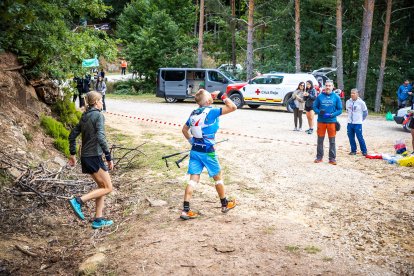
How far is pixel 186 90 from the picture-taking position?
23.8m

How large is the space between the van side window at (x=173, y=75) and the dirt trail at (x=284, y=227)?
51.4 ft

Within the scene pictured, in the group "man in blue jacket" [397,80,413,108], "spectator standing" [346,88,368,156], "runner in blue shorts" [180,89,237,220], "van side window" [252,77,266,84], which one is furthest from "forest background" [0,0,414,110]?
"runner in blue shorts" [180,89,237,220]

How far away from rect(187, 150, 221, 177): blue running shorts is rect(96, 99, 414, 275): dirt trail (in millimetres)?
657

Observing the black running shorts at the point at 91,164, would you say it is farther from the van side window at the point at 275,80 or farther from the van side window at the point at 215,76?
the van side window at the point at 215,76

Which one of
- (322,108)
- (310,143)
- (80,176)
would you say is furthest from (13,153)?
(310,143)

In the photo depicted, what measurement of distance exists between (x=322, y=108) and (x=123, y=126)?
7491 millimetres

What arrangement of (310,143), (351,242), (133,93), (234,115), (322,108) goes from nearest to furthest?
(351,242) < (322,108) < (310,143) < (234,115) < (133,93)

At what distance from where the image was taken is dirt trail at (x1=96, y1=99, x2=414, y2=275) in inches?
167

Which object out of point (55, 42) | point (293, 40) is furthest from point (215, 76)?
point (55, 42)

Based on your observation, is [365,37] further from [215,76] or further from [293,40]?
[293,40]

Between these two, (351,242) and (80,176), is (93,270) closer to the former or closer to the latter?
(351,242)

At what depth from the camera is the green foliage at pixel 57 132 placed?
8.80 m

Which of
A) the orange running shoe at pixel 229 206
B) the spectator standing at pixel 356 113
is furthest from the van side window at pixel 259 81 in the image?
the orange running shoe at pixel 229 206

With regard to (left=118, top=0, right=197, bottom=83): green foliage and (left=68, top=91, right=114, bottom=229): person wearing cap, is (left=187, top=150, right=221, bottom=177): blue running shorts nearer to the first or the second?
(left=68, top=91, right=114, bottom=229): person wearing cap
